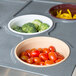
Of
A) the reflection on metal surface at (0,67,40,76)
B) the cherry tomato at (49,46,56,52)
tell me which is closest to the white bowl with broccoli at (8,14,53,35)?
the cherry tomato at (49,46,56,52)

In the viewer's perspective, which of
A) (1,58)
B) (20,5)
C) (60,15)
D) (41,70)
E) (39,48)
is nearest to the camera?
(41,70)

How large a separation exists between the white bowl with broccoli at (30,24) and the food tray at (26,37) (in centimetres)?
4

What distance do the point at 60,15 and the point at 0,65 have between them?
2.35 feet

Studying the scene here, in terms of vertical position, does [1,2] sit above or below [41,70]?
below

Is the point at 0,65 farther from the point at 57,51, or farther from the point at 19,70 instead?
the point at 57,51

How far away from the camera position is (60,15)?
1574 mm

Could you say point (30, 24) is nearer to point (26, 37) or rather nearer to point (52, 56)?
point (26, 37)

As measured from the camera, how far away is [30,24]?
1413mm

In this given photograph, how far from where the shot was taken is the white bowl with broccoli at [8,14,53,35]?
136 cm

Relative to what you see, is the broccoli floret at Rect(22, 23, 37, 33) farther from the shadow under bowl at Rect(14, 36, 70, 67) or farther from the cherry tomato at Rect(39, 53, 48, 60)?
the cherry tomato at Rect(39, 53, 48, 60)

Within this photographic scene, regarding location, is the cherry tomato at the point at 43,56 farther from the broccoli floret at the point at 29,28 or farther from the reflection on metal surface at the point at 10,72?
the broccoli floret at the point at 29,28

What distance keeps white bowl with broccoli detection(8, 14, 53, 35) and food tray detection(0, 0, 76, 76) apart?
40 mm

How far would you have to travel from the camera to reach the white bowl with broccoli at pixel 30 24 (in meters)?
1.36

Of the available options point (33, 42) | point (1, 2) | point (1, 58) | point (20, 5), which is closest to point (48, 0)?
point (20, 5)
